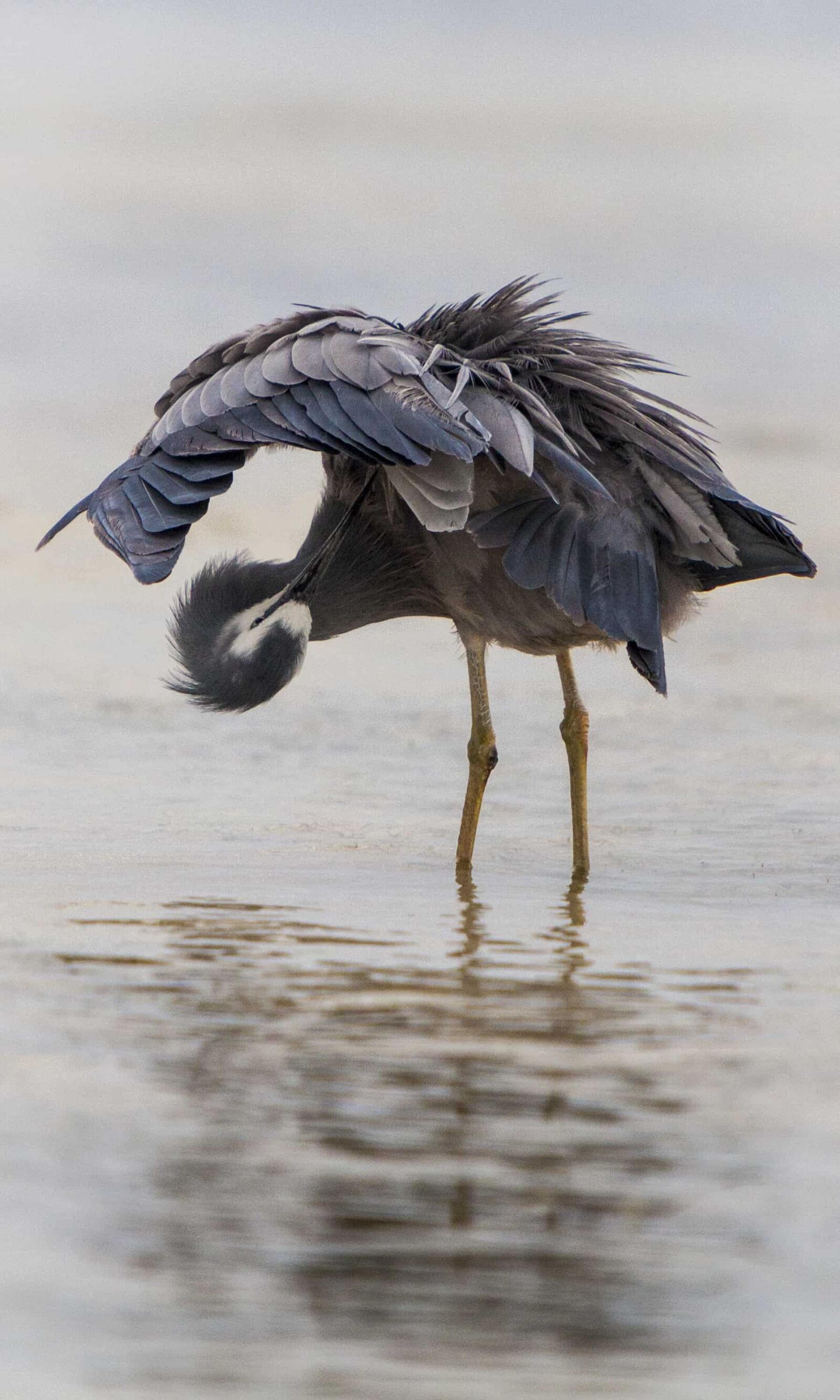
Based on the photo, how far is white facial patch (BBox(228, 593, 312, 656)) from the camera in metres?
6.30

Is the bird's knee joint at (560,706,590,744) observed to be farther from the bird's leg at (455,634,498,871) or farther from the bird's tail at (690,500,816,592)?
the bird's tail at (690,500,816,592)

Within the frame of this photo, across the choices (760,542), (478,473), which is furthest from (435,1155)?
(760,542)

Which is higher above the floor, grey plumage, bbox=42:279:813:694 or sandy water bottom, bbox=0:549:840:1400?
grey plumage, bbox=42:279:813:694

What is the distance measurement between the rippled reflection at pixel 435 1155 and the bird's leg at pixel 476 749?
1.98m

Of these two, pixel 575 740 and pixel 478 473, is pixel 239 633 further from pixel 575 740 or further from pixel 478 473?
pixel 575 740

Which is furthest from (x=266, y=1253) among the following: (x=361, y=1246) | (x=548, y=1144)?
(x=548, y=1144)

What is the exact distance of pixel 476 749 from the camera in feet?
22.9

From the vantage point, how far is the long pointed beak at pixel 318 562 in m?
6.32

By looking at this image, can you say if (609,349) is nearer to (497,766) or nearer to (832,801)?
(832,801)

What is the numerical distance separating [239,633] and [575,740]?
5.01ft

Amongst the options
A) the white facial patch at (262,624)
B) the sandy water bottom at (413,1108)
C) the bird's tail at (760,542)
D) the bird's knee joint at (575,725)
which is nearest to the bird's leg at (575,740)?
the bird's knee joint at (575,725)

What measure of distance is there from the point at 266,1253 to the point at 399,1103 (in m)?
0.71

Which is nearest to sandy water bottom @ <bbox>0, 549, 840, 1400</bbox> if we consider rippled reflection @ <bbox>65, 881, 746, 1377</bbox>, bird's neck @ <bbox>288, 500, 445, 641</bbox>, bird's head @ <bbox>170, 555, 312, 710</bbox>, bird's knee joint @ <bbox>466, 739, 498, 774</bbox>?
rippled reflection @ <bbox>65, 881, 746, 1377</bbox>

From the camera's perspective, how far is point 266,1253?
247 centimetres
